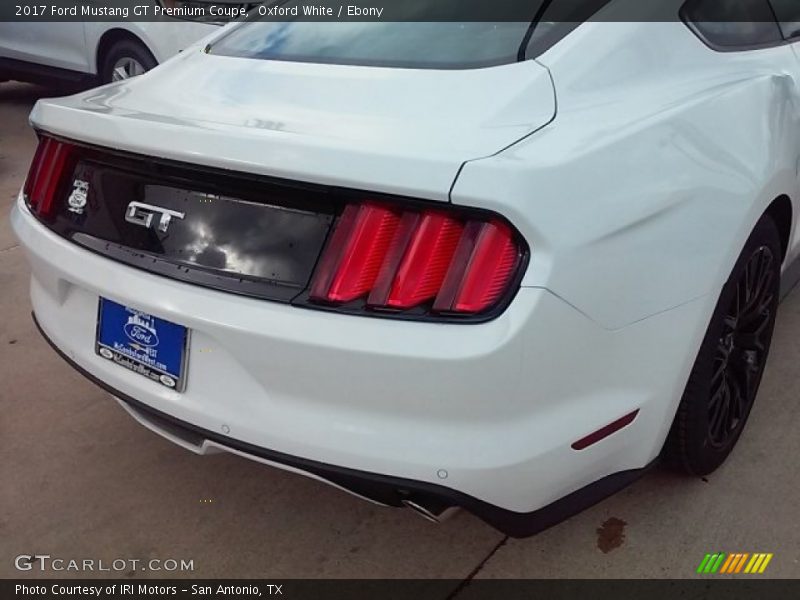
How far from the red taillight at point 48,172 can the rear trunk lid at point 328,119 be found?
0.06 meters

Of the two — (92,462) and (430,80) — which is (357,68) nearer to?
(430,80)

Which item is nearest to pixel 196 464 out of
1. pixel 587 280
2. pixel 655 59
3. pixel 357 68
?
pixel 357 68

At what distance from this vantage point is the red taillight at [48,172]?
1.98 meters

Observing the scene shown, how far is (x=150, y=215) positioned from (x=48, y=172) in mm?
464

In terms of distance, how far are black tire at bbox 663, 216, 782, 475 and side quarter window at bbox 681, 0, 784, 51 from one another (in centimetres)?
52

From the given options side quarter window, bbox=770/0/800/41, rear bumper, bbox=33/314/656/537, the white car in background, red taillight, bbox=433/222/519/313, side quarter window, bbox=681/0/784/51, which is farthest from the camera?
the white car in background

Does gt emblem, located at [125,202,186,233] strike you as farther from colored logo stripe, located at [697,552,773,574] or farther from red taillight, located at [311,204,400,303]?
colored logo stripe, located at [697,552,773,574]

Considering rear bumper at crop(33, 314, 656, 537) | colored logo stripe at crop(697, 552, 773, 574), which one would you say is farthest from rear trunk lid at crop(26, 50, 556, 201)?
colored logo stripe at crop(697, 552, 773, 574)

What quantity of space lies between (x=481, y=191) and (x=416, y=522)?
1126 mm

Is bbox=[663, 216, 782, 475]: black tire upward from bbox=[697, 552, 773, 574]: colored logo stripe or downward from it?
upward

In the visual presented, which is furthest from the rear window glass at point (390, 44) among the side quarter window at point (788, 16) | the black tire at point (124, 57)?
the black tire at point (124, 57)

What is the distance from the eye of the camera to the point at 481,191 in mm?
1393

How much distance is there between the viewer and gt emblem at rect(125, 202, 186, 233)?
1.72 meters

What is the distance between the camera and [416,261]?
58.3 inches
